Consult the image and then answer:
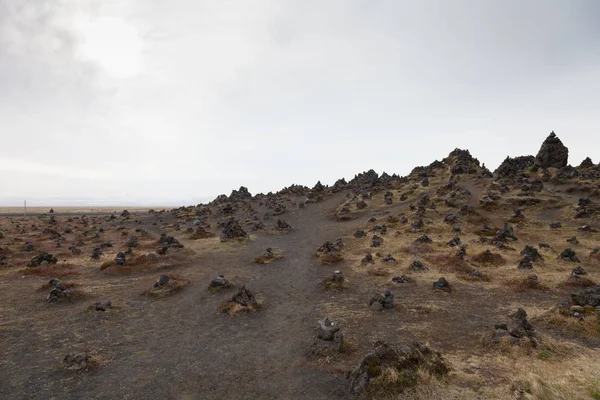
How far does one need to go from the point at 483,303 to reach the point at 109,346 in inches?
1039

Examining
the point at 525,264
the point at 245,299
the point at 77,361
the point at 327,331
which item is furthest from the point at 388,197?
the point at 77,361

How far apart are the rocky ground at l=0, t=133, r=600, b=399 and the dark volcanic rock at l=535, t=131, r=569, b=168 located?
2451cm

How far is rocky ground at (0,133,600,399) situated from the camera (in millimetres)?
15141

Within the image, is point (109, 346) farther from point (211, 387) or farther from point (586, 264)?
point (586, 264)

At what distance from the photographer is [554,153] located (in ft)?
267

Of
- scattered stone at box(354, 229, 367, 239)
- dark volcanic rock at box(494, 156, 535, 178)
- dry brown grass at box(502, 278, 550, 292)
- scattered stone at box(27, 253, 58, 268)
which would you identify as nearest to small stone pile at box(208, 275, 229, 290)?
scattered stone at box(27, 253, 58, 268)

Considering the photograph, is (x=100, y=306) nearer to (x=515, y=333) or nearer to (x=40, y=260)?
(x=40, y=260)

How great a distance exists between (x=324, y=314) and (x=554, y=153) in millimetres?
85196

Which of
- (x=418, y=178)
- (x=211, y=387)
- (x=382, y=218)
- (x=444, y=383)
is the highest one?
(x=418, y=178)

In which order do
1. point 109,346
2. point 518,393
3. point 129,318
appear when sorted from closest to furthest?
1. point 518,393
2. point 109,346
3. point 129,318

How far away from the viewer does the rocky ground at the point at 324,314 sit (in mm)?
15141

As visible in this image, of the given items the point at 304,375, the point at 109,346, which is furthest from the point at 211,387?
the point at 109,346

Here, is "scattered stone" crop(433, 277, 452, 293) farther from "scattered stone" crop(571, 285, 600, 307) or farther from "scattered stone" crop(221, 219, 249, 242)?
"scattered stone" crop(221, 219, 249, 242)

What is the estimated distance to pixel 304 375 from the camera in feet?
54.0
